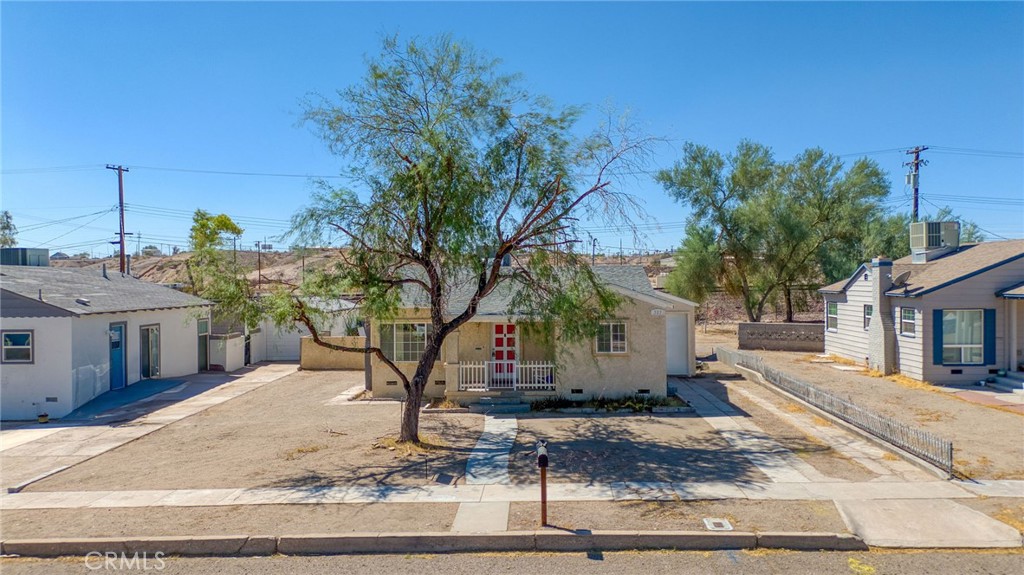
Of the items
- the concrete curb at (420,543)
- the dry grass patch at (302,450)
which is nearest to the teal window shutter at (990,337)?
the concrete curb at (420,543)

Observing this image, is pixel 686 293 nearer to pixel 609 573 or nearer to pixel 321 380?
pixel 321 380

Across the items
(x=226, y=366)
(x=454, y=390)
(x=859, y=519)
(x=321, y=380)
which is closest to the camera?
(x=859, y=519)

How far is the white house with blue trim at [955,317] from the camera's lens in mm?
16844

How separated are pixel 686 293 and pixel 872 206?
1189cm

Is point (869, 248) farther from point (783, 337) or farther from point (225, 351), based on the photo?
point (225, 351)

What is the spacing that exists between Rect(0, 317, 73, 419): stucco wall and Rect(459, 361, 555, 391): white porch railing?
10.6 meters

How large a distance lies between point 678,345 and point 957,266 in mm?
9153

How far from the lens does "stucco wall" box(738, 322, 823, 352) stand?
2641 centimetres

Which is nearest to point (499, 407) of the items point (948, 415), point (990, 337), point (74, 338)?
point (948, 415)

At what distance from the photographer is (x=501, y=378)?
1636 centimetres

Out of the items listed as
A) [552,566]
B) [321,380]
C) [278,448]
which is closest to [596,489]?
[552,566]

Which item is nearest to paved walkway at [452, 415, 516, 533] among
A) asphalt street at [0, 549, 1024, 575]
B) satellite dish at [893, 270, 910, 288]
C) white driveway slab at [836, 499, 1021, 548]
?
asphalt street at [0, 549, 1024, 575]

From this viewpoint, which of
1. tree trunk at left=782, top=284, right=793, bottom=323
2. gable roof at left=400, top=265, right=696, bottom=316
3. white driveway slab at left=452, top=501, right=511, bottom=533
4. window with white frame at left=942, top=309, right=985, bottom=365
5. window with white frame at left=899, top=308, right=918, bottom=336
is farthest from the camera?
tree trunk at left=782, top=284, right=793, bottom=323

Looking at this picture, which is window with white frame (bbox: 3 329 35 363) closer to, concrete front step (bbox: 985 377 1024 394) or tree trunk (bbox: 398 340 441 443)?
tree trunk (bbox: 398 340 441 443)
